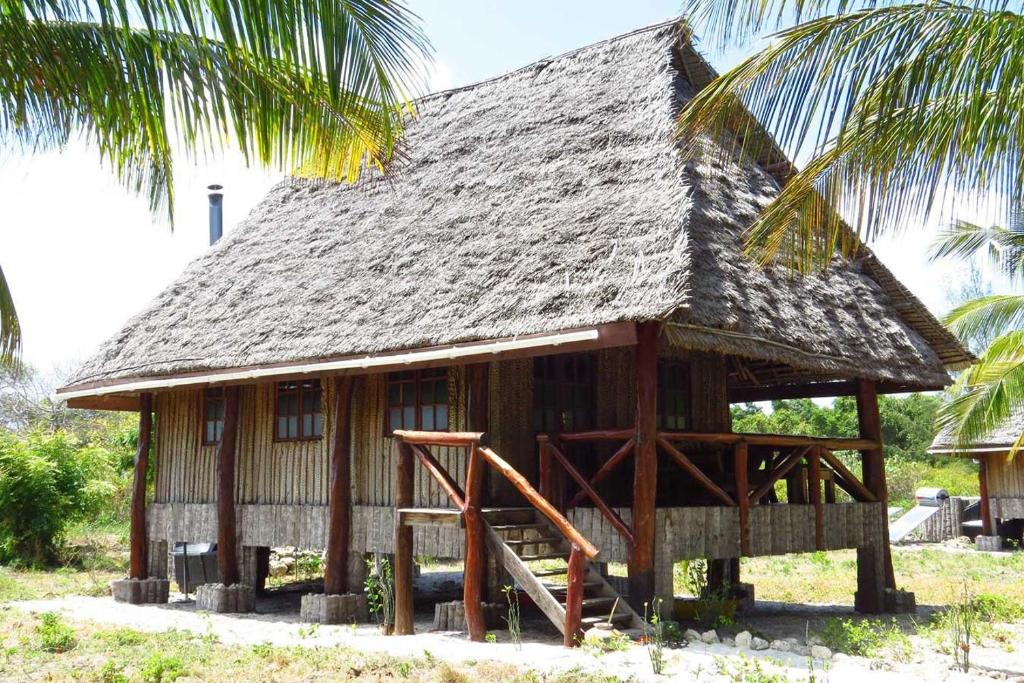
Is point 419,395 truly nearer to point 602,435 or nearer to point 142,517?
point 602,435

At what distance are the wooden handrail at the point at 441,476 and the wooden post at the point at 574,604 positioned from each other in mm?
1287

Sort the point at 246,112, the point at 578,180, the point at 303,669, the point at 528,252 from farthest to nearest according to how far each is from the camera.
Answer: the point at 578,180 → the point at 528,252 → the point at 303,669 → the point at 246,112

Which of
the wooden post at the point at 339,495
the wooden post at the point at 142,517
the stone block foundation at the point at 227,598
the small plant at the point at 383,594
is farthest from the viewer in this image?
the wooden post at the point at 142,517

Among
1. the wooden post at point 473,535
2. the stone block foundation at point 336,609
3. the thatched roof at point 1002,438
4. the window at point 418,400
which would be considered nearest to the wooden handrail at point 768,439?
the wooden post at point 473,535

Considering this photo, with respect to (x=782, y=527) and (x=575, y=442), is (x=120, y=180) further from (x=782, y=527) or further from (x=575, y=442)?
(x=782, y=527)

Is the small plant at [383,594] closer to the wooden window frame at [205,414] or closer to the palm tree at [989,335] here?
the wooden window frame at [205,414]

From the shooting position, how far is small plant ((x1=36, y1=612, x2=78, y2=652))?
8.42m

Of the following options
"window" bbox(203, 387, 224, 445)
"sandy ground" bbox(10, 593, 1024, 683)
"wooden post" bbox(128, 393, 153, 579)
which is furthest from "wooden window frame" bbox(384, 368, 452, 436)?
"wooden post" bbox(128, 393, 153, 579)

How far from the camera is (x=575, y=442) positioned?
1062 cm

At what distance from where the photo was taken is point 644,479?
8641 mm

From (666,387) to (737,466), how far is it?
2.01 m

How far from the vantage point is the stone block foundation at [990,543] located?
67.1 feet

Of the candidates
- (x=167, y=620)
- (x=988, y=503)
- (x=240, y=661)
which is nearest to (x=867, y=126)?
(x=240, y=661)

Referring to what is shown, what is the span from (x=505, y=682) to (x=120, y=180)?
3.97m
